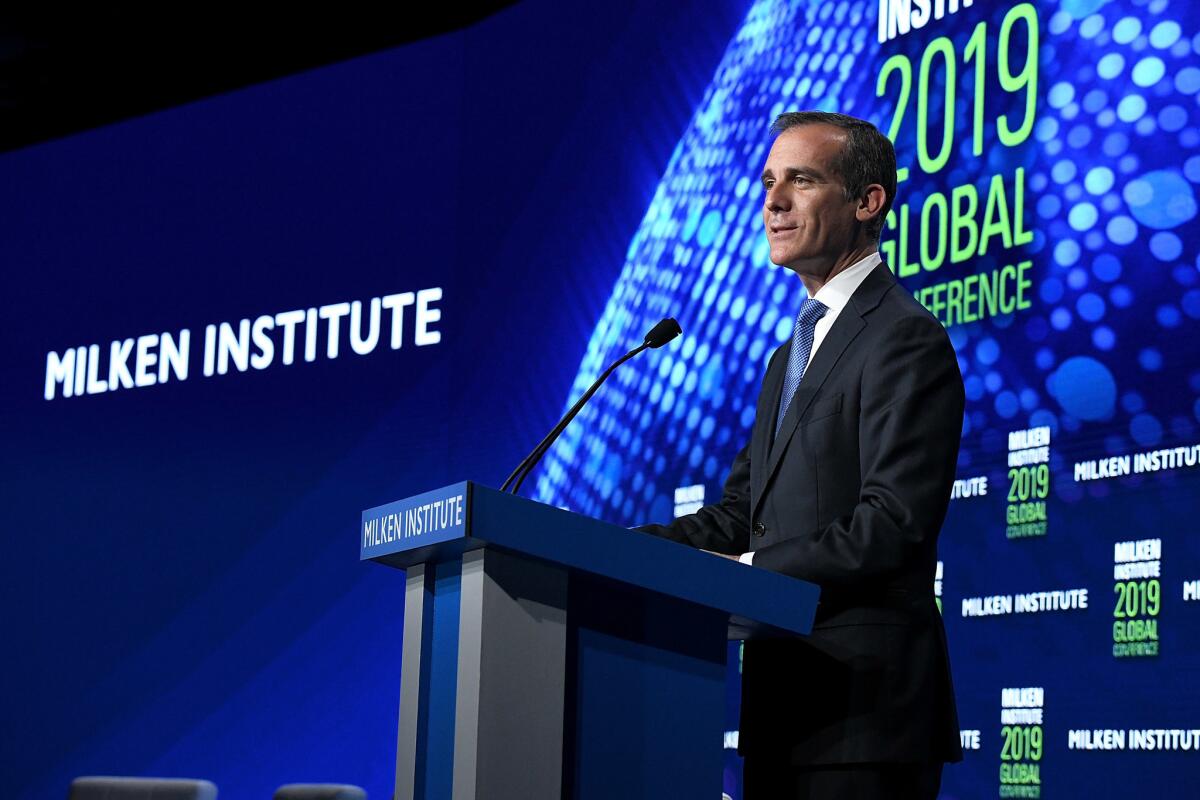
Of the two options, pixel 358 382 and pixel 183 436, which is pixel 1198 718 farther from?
pixel 183 436

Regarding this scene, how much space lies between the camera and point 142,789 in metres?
4.08

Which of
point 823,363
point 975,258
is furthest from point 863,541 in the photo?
point 975,258

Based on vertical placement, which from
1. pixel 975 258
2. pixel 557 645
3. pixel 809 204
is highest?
pixel 975 258

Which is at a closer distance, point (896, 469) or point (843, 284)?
point (896, 469)

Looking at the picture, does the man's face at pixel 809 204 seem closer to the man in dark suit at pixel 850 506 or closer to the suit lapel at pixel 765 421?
the man in dark suit at pixel 850 506

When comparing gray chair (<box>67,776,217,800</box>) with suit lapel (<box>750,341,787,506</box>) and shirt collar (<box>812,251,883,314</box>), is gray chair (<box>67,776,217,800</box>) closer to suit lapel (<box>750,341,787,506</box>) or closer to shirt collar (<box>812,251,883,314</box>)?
suit lapel (<box>750,341,787,506</box>)

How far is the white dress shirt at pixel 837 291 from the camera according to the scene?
1.98 m

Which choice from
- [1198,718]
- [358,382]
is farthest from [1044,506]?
[358,382]

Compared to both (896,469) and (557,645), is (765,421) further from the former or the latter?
(557,645)

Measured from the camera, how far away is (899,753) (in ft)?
5.62

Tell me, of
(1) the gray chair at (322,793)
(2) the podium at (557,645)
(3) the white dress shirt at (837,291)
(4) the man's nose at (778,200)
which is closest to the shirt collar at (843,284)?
(3) the white dress shirt at (837,291)

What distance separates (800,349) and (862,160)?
0.86ft

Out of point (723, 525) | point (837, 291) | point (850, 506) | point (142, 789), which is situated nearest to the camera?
point (850, 506)

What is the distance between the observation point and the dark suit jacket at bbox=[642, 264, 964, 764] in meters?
1.70
